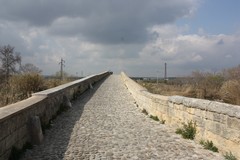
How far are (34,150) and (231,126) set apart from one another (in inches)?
158

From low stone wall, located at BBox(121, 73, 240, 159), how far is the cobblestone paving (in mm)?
308

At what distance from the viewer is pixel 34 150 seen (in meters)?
7.59

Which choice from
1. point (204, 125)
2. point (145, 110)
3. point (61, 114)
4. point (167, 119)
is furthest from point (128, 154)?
point (145, 110)

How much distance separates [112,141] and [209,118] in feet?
7.59

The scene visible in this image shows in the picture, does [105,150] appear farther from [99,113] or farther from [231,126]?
[99,113]

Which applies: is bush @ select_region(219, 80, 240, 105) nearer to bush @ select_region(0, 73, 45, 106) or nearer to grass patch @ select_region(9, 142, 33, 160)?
bush @ select_region(0, 73, 45, 106)

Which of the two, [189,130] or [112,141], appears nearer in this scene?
[112,141]

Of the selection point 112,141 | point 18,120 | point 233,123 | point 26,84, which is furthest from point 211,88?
point 18,120

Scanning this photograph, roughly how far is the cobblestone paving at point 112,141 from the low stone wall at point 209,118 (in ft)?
1.01

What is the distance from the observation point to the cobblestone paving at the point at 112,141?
23.8 feet

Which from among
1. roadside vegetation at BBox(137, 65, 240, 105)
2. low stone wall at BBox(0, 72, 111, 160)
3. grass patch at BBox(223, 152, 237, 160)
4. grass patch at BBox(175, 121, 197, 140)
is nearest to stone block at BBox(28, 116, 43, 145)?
low stone wall at BBox(0, 72, 111, 160)

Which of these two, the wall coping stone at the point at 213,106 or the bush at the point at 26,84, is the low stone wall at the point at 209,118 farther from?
the bush at the point at 26,84

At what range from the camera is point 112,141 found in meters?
8.57

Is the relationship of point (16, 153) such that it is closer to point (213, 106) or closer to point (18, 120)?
point (18, 120)
